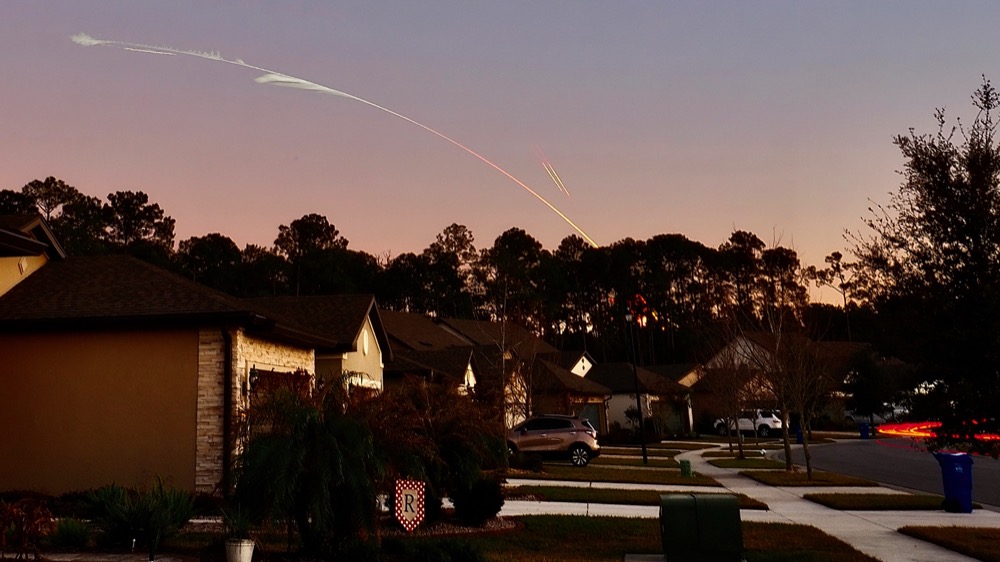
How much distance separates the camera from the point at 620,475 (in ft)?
85.1

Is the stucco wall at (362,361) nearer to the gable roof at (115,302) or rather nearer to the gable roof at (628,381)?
the gable roof at (115,302)

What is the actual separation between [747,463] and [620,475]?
8524 mm

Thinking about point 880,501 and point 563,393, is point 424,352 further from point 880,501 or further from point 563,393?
point 880,501

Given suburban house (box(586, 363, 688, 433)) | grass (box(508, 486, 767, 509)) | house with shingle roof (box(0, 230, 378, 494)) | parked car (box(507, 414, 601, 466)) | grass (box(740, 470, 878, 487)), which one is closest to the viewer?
house with shingle roof (box(0, 230, 378, 494))

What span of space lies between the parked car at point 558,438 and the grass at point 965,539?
1552 centimetres

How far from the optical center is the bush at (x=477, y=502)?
549 inches

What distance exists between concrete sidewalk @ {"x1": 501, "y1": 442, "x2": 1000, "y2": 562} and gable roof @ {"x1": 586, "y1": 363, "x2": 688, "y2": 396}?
119ft

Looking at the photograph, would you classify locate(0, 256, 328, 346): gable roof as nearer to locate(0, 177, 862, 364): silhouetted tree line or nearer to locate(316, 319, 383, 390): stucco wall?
locate(316, 319, 383, 390): stucco wall

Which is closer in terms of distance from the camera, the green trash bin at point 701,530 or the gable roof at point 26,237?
the green trash bin at point 701,530

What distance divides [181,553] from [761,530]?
916 cm

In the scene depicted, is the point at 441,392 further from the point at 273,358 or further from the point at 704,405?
the point at 704,405

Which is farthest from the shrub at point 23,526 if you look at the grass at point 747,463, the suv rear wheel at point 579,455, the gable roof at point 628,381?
the gable roof at point 628,381

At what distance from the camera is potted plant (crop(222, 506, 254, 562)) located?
31.0 feet

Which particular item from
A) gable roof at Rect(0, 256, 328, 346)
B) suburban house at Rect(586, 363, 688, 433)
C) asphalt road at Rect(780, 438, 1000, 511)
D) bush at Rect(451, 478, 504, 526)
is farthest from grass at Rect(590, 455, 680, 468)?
suburban house at Rect(586, 363, 688, 433)
